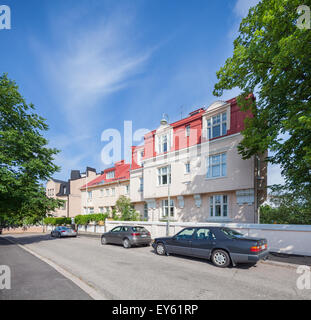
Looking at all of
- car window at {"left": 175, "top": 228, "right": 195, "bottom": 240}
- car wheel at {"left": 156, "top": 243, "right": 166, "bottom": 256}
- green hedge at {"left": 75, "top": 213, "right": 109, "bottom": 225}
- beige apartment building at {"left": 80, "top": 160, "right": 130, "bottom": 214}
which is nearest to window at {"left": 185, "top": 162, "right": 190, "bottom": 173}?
car wheel at {"left": 156, "top": 243, "right": 166, "bottom": 256}

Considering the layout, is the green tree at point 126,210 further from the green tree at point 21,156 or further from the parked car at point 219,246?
the parked car at point 219,246

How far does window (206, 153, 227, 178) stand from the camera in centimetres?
1676

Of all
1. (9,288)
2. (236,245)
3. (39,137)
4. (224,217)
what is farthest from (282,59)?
(39,137)

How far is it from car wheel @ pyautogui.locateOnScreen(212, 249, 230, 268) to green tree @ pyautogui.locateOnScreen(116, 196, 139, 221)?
15.0 meters

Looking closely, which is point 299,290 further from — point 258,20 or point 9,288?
point 258,20

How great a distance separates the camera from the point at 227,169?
16266 millimetres

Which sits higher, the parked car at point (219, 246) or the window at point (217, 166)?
the window at point (217, 166)

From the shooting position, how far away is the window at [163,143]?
2183cm

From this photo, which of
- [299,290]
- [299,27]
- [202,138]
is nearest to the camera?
[299,290]

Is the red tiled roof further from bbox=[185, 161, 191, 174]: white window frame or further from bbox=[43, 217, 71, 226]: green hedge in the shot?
bbox=[185, 161, 191, 174]: white window frame

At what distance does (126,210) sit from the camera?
74.8 ft

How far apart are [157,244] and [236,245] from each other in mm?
4283

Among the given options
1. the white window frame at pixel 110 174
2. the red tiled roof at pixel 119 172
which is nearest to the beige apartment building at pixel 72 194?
the red tiled roof at pixel 119 172

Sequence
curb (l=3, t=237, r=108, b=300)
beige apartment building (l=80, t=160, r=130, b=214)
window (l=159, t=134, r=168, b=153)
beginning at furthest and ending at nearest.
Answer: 1. beige apartment building (l=80, t=160, r=130, b=214)
2. window (l=159, t=134, r=168, b=153)
3. curb (l=3, t=237, r=108, b=300)
